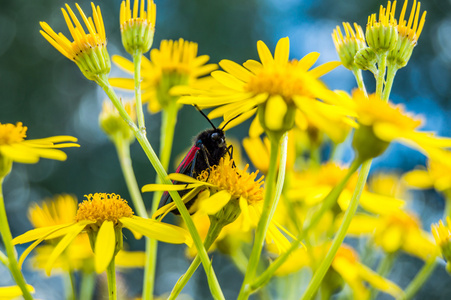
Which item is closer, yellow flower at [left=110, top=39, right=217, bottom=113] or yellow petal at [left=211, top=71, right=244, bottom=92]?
yellow petal at [left=211, top=71, right=244, bottom=92]

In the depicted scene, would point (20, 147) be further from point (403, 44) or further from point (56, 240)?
point (403, 44)

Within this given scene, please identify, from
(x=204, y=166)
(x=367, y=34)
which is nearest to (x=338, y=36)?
(x=367, y=34)

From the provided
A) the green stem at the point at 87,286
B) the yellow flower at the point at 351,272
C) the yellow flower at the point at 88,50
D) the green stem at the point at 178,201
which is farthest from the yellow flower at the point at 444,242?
the green stem at the point at 87,286

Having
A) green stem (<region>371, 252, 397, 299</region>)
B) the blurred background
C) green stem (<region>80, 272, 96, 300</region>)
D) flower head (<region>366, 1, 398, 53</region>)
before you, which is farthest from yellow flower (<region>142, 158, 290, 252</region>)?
the blurred background

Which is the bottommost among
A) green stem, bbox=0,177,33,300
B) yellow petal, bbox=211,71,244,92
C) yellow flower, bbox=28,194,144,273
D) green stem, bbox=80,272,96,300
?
green stem, bbox=80,272,96,300

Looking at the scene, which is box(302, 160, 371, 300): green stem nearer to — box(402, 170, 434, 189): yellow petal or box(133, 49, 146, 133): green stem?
box(133, 49, 146, 133): green stem

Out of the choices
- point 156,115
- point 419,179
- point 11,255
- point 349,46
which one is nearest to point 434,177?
point 419,179
